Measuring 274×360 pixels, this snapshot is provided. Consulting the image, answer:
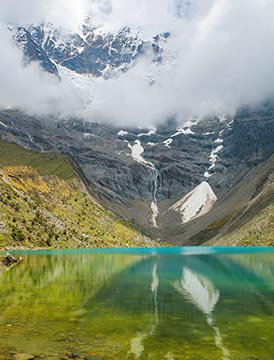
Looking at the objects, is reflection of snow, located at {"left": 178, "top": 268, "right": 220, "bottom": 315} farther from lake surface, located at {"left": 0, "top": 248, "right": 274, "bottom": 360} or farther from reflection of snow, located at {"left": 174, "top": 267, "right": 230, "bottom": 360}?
lake surface, located at {"left": 0, "top": 248, "right": 274, "bottom": 360}

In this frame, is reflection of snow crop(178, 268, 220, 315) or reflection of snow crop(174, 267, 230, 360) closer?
reflection of snow crop(174, 267, 230, 360)

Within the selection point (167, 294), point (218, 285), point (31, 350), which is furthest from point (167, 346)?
point (218, 285)

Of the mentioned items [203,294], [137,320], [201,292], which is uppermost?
[201,292]

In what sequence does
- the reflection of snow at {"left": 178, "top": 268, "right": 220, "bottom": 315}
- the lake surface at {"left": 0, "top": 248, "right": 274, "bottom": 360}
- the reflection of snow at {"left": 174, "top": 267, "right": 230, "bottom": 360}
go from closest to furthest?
the lake surface at {"left": 0, "top": 248, "right": 274, "bottom": 360} → the reflection of snow at {"left": 174, "top": 267, "right": 230, "bottom": 360} → the reflection of snow at {"left": 178, "top": 268, "right": 220, "bottom": 315}

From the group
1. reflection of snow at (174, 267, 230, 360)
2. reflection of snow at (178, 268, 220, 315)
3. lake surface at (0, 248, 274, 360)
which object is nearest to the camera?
lake surface at (0, 248, 274, 360)

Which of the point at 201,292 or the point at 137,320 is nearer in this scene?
the point at 137,320

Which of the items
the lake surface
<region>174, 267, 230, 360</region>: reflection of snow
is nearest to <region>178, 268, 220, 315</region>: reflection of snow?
<region>174, 267, 230, 360</region>: reflection of snow

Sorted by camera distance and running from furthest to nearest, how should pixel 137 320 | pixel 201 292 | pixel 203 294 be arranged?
pixel 201 292
pixel 203 294
pixel 137 320

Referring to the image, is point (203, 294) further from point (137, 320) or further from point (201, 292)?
point (137, 320)

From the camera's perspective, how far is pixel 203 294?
5375 cm

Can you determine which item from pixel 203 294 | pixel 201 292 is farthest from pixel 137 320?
pixel 201 292

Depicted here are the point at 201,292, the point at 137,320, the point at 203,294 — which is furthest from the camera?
the point at 201,292

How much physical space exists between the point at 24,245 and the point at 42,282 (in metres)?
140

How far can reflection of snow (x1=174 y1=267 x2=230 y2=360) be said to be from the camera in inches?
1237
